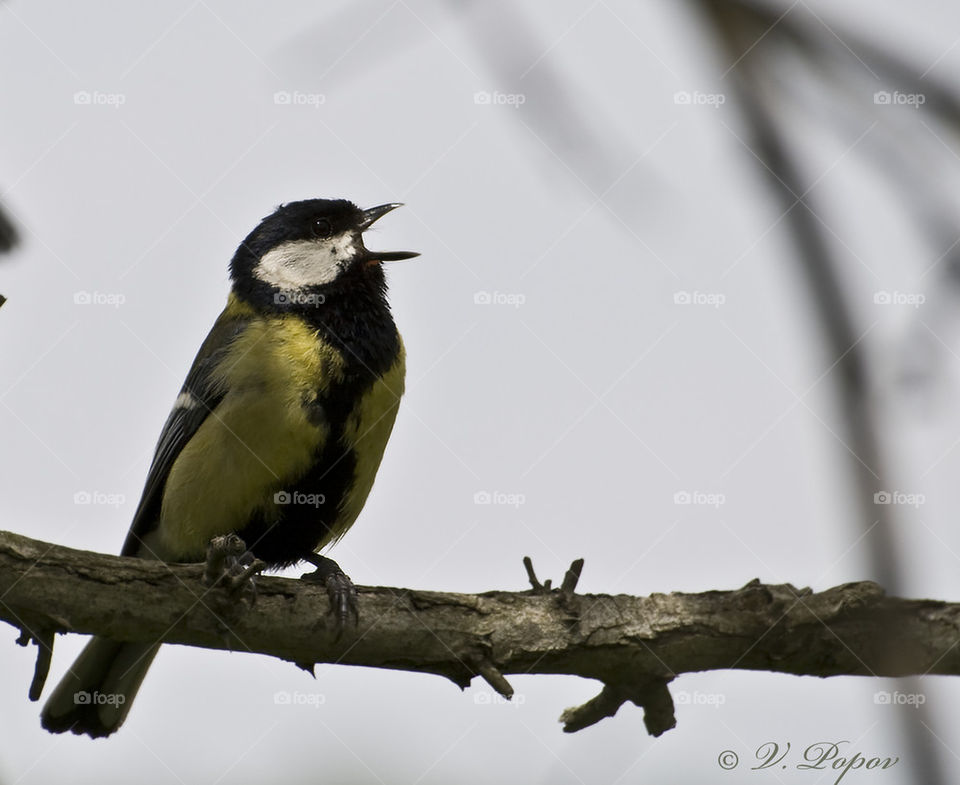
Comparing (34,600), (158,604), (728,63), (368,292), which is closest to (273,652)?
(158,604)

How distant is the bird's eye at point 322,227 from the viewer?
5.65 m

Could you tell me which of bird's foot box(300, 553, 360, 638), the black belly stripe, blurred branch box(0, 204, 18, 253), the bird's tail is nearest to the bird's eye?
the black belly stripe

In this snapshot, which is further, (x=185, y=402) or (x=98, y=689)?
(x=185, y=402)

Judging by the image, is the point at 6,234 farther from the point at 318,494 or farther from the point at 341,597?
the point at 318,494

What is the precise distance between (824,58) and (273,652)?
10.5 ft

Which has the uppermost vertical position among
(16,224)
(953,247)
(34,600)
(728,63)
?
(728,63)

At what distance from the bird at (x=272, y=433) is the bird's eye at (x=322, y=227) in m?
0.14

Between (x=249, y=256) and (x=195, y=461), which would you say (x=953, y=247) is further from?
(x=249, y=256)

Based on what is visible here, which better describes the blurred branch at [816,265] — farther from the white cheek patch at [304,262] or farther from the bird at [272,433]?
the white cheek patch at [304,262]

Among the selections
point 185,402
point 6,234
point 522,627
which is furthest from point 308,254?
point 6,234

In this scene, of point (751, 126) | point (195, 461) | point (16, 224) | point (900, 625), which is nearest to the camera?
point (900, 625)

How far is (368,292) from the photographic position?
17.8 ft

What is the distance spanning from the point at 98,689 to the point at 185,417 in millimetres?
1292

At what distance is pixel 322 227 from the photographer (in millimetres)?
5668
